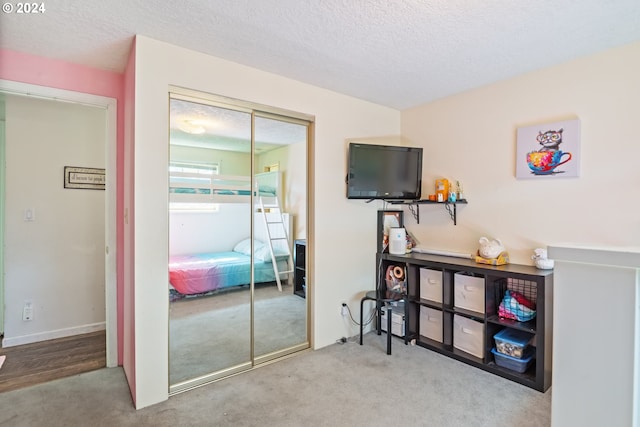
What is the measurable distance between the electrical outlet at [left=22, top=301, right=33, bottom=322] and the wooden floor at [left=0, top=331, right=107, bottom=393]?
25cm

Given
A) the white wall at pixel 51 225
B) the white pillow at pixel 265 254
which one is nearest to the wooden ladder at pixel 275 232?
the white pillow at pixel 265 254

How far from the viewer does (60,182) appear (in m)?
3.16

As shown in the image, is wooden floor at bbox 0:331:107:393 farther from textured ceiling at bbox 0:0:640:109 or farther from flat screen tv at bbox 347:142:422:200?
flat screen tv at bbox 347:142:422:200

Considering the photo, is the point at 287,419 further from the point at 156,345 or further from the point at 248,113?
the point at 248,113

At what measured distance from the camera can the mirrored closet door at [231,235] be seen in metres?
2.31

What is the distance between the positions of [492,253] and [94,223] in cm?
398

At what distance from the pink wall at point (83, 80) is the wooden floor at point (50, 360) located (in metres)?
0.35

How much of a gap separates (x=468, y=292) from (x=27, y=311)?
4.17m

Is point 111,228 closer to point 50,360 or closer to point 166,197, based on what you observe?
point 166,197

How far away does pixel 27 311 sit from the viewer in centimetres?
299

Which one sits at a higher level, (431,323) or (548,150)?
(548,150)

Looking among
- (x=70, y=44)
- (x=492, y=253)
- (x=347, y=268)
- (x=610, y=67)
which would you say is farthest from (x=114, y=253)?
(x=610, y=67)

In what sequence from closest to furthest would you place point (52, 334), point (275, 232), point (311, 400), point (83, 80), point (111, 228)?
point (311, 400) < point (83, 80) < point (111, 228) < point (275, 232) < point (52, 334)

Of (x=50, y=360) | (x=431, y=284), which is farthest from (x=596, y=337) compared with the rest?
(x=50, y=360)
